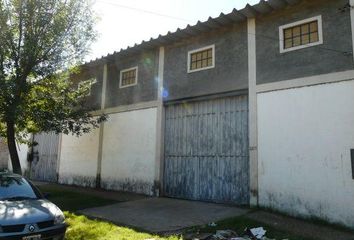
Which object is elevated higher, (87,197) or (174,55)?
(174,55)

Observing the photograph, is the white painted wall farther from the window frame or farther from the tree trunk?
the tree trunk

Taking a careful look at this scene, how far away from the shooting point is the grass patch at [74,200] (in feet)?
36.4

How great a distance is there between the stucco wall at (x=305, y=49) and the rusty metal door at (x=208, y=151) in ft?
4.26

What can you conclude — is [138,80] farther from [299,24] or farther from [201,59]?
[299,24]

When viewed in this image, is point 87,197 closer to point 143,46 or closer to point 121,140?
point 121,140

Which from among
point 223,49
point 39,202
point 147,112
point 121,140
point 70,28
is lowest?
point 39,202

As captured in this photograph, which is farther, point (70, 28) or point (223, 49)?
point (70, 28)

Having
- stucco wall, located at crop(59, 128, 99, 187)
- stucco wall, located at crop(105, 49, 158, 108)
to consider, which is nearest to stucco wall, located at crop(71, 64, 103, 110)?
stucco wall, located at crop(105, 49, 158, 108)

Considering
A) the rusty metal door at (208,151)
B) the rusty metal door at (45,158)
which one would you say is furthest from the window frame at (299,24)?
the rusty metal door at (45,158)

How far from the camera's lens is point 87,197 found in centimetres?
1248

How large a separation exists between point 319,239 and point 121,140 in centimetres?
844

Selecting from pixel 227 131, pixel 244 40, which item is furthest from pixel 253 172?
pixel 244 40

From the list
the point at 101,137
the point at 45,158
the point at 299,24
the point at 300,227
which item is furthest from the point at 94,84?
the point at 300,227

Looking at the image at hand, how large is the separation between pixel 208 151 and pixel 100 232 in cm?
448
